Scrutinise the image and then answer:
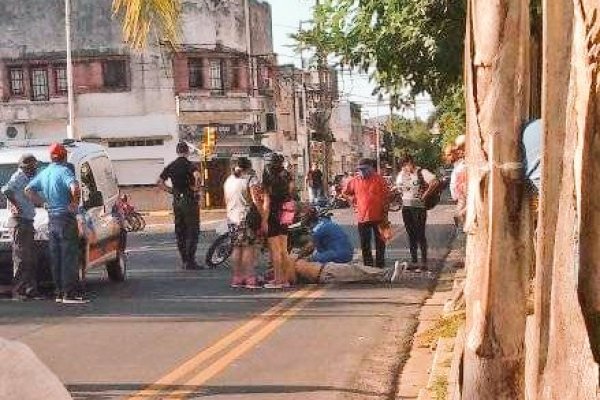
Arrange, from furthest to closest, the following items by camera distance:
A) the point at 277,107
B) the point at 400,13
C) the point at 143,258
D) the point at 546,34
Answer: the point at 277,107 < the point at 143,258 < the point at 400,13 < the point at 546,34

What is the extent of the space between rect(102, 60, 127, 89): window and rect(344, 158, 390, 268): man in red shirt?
123 ft

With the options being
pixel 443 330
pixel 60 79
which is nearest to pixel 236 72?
pixel 60 79

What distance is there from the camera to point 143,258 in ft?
67.1

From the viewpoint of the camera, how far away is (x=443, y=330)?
10.2 metres

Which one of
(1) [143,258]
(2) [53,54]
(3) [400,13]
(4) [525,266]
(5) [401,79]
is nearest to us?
(4) [525,266]

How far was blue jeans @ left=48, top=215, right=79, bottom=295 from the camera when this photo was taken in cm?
1316

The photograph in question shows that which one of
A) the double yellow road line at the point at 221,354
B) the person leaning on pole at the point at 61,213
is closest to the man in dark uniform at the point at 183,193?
the person leaning on pole at the point at 61,213

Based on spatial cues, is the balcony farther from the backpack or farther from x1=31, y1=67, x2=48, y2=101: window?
the backpack

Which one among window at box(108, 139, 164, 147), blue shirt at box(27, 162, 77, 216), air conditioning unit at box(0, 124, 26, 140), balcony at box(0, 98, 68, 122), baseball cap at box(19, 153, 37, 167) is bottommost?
blue shirt at box(27, 162, 77, 216)

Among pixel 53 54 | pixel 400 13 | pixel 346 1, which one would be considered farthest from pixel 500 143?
pixel 53 54

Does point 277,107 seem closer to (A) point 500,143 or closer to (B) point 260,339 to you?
(B) point 260,339

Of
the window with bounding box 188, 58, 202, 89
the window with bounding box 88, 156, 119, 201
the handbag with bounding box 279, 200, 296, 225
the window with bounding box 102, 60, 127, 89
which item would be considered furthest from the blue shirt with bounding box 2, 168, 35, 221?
the window with bounding box 188, 58, 202, 89

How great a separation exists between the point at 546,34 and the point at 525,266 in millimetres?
1340

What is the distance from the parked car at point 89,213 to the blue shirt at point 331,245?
107 inches
